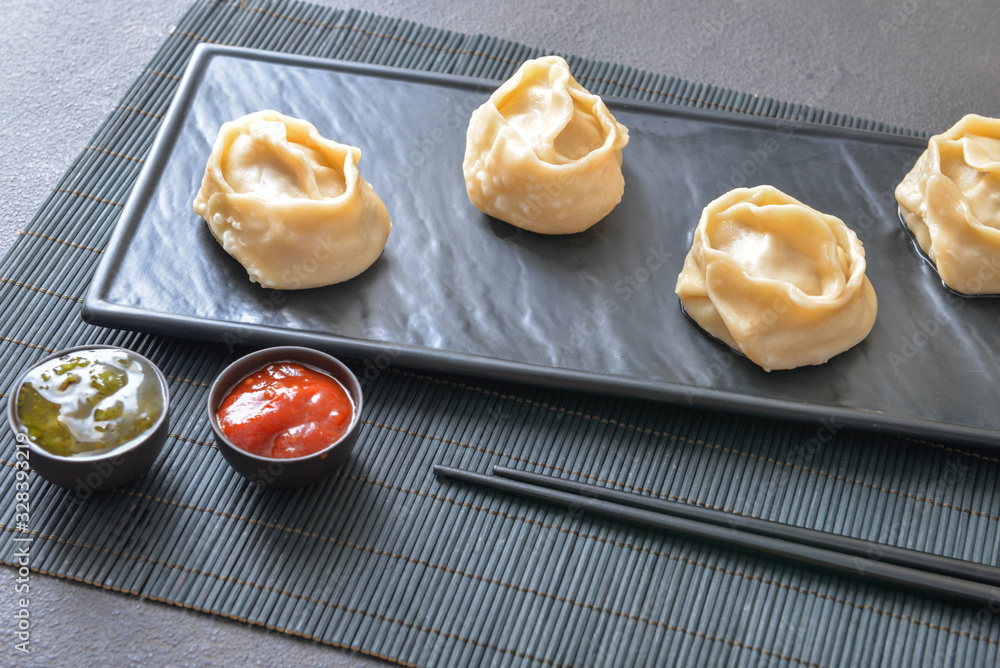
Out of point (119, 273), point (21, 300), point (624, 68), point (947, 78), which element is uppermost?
point (947, 78)

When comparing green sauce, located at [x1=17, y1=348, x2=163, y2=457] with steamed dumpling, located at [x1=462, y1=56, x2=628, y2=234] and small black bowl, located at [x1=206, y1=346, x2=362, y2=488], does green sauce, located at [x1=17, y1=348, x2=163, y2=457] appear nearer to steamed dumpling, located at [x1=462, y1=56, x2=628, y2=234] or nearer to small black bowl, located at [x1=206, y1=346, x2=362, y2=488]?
small black bowl, located at [x1=206, y1=346, x2=362, y2=488]

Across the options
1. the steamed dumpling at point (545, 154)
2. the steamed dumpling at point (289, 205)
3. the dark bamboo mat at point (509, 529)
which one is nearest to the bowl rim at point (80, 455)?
the dark bamboo mat at point (509, 529)

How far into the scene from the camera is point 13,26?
388cm

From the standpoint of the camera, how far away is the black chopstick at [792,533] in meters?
2.34

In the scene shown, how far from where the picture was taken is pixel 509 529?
2.42 m

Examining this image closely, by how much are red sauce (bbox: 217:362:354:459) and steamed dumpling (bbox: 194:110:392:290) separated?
1.56ft

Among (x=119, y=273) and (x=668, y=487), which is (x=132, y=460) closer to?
(x=119, y=273)

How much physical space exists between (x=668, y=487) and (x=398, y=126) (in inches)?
67.3

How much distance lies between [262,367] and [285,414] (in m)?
0.22

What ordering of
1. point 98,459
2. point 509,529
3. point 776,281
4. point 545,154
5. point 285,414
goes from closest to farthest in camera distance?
point 98,459, point 285,414, point 509,529, point 776,281, point 545,154

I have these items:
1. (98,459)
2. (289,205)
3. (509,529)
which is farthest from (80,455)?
(509,529)

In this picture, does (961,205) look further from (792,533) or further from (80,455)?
(80,455)

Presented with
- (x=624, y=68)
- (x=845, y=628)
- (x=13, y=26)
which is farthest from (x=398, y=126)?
(x=845, y=628)

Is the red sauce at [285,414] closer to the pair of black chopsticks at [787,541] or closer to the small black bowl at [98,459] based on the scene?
the small black bowl at [98,459]
